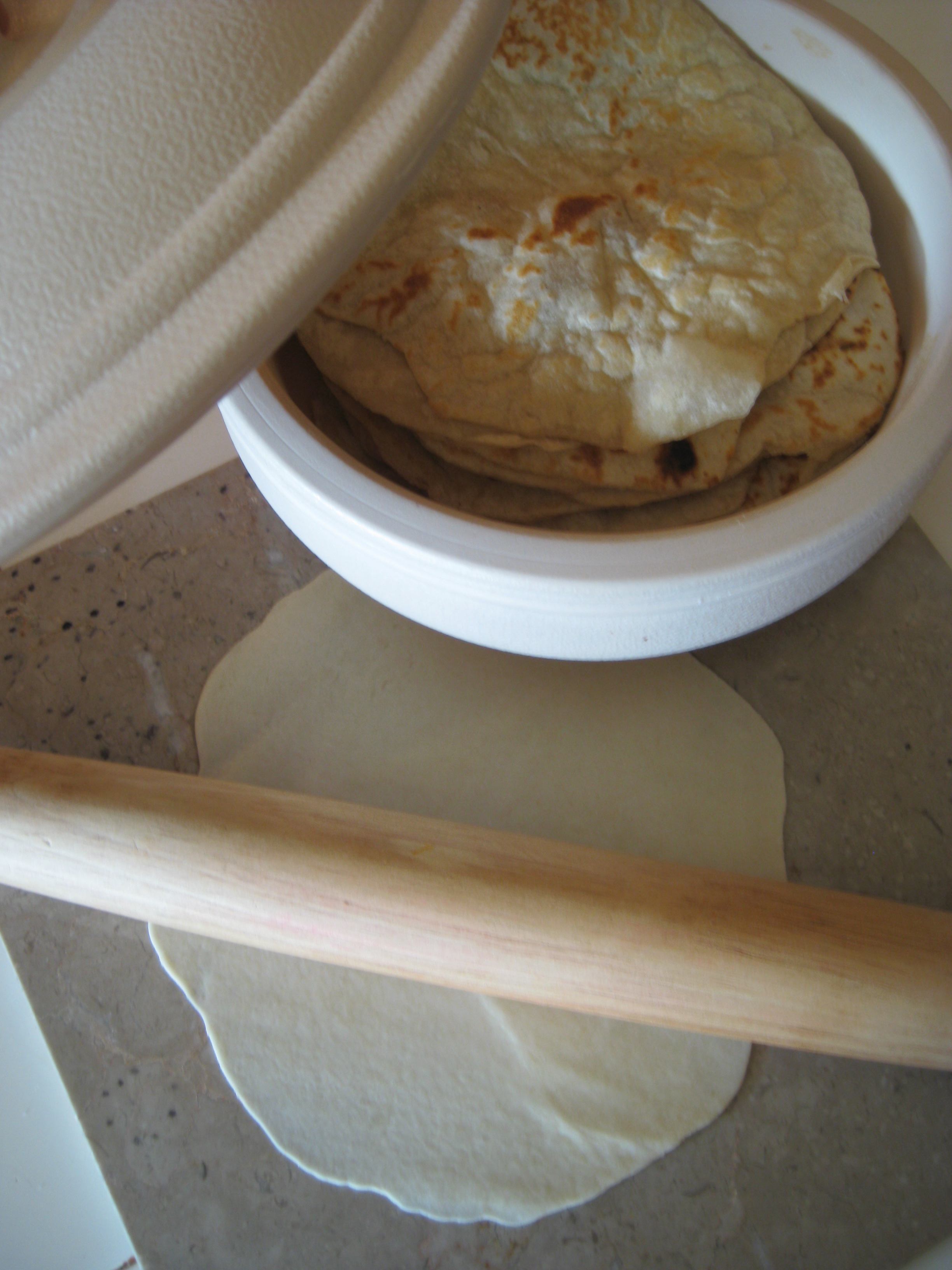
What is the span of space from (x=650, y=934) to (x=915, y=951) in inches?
7.3

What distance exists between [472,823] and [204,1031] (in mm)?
309

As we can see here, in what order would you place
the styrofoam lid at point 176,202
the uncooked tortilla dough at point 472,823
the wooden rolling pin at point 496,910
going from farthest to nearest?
the uncooked tortilla dough at point 472,823
the wooden rolling pin at point 496,910
the styrofoam lid at point 176,202

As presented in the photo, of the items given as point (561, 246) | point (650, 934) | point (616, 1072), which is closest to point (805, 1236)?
point (616, 1072)

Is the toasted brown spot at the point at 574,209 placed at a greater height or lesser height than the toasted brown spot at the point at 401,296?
greater

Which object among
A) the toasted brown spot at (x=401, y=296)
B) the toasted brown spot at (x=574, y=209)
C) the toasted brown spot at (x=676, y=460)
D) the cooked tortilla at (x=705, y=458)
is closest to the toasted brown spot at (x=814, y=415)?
the cooked tortilla at (x=705, y=458)

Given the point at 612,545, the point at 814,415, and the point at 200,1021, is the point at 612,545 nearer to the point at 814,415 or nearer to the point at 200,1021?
the point at 814,415

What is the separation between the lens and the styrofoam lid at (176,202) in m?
0.37

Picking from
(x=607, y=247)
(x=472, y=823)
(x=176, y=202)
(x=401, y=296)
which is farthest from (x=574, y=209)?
(x=472, y=823)

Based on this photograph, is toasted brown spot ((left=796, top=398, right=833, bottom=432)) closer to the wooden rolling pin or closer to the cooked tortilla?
the cooked tortilla

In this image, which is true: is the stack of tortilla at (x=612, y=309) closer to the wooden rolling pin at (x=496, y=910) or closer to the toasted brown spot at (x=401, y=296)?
the toasted brown spot at (x=401, y=296)

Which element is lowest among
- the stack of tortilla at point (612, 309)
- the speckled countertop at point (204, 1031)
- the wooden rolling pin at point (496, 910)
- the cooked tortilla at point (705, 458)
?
the speckled countertop at point (204, 1031)

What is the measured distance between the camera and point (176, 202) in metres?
0.38

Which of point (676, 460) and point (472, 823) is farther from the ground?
point (676, 460)

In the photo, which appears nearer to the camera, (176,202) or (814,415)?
(176,202)
